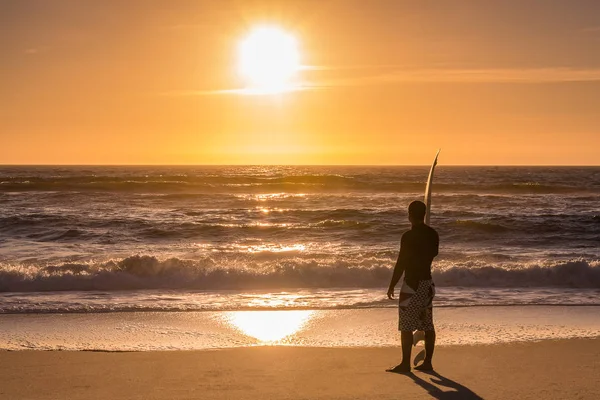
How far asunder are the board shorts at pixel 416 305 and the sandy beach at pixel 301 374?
0.47m

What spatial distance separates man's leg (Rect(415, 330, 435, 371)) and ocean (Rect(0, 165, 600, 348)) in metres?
3.76

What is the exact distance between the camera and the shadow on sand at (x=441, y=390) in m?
5.67

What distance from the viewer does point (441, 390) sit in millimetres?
5867

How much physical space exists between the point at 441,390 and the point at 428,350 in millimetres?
710

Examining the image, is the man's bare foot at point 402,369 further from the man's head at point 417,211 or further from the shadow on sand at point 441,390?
the man's head at point 417,211

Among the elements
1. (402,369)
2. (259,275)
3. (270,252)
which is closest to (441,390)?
(402,369)

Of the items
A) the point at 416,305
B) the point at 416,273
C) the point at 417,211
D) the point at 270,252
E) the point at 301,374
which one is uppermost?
the point at 417,211

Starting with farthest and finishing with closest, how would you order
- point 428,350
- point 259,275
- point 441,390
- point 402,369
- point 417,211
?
point 259,275 < point 428,350 < point 402,369 < point 417,211 < point 441,390

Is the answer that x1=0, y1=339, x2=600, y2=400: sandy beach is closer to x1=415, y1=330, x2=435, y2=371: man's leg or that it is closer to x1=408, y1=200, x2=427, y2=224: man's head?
x1=415, y1=330, x2=435, y2=371: man's leg

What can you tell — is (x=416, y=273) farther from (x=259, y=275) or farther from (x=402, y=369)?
(x=259, y=275)

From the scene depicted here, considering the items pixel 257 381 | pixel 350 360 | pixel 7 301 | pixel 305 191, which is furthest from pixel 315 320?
pixel 305 191

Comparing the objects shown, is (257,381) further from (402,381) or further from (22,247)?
(22,247)

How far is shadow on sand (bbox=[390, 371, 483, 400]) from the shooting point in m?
5.67

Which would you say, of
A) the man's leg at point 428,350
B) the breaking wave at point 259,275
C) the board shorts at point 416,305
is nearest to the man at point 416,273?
the board shorts at point 416,305
